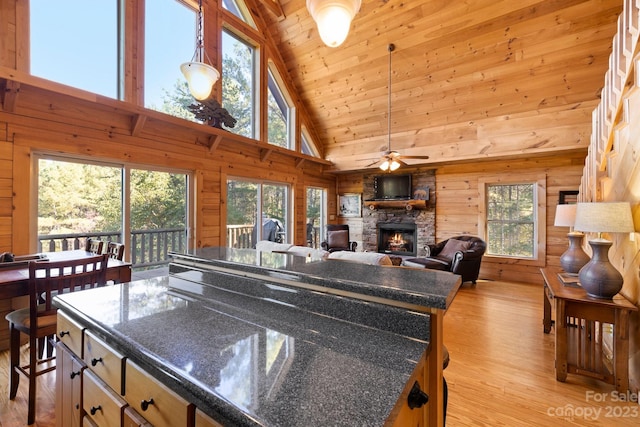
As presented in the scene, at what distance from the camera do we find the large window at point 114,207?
3123 millimetres

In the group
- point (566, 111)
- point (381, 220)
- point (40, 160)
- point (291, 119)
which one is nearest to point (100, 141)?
point (40, 160)

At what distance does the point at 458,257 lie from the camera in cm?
491

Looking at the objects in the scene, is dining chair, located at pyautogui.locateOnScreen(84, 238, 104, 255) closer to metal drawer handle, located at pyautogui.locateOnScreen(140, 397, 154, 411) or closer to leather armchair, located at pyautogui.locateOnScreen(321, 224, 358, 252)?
metal drawer handle, located at pyautogui.locateOnScreen(140, 397, 154, 411)

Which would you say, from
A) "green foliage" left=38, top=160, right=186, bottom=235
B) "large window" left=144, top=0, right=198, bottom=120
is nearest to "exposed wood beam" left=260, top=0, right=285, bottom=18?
"large window" left=144, top=0, right=198, bottom=120

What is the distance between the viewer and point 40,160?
306cm

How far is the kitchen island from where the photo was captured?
705mm

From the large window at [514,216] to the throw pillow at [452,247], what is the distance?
0.65m

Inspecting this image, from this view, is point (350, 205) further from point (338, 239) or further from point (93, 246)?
point (93, 246)

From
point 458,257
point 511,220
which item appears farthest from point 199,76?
point 511,220

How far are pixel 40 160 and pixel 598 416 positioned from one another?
5.25 metres

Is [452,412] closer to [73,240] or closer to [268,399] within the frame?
[268,399]

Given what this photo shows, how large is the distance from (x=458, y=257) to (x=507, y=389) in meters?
2.94

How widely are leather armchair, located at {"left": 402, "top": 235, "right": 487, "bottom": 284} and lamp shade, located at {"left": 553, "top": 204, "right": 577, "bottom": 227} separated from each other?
1773mm

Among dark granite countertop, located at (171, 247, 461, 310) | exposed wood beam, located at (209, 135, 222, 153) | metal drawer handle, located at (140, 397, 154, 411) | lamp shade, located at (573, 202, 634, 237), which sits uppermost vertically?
exposed wood beam, located at (209, 135, 222, 153)
